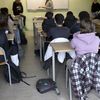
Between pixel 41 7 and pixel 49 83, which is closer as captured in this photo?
pixel 49 83

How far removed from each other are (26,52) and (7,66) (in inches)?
88.5

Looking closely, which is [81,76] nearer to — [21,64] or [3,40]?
[3,40]

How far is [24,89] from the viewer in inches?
154

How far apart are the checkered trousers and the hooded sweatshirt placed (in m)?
0.11

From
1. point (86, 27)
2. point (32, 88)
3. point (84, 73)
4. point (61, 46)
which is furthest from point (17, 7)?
point (84, 73)

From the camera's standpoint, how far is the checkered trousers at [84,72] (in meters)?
3.15

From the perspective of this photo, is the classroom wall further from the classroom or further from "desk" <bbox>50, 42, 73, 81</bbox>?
"desk" <bbox>50, 42, 73, 81</bbox>

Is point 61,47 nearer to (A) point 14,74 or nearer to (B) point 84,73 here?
(B) point 84,73

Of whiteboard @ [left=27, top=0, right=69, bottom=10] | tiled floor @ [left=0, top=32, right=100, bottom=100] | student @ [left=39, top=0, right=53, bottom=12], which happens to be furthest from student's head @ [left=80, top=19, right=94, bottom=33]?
whiteboard @ [left=27, top=0, right=69, bottom=10]

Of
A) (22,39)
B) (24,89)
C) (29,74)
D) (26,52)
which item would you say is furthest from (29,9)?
(24,89)

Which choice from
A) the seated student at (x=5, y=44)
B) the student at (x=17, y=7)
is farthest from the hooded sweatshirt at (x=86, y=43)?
the student at (x=17, y=7)

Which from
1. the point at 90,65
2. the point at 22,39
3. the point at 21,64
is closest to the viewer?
the point at 90,65

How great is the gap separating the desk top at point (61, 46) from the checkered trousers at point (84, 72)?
0.37 meters

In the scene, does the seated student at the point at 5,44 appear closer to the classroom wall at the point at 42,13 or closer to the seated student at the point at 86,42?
the seated student at the point at 86,42
